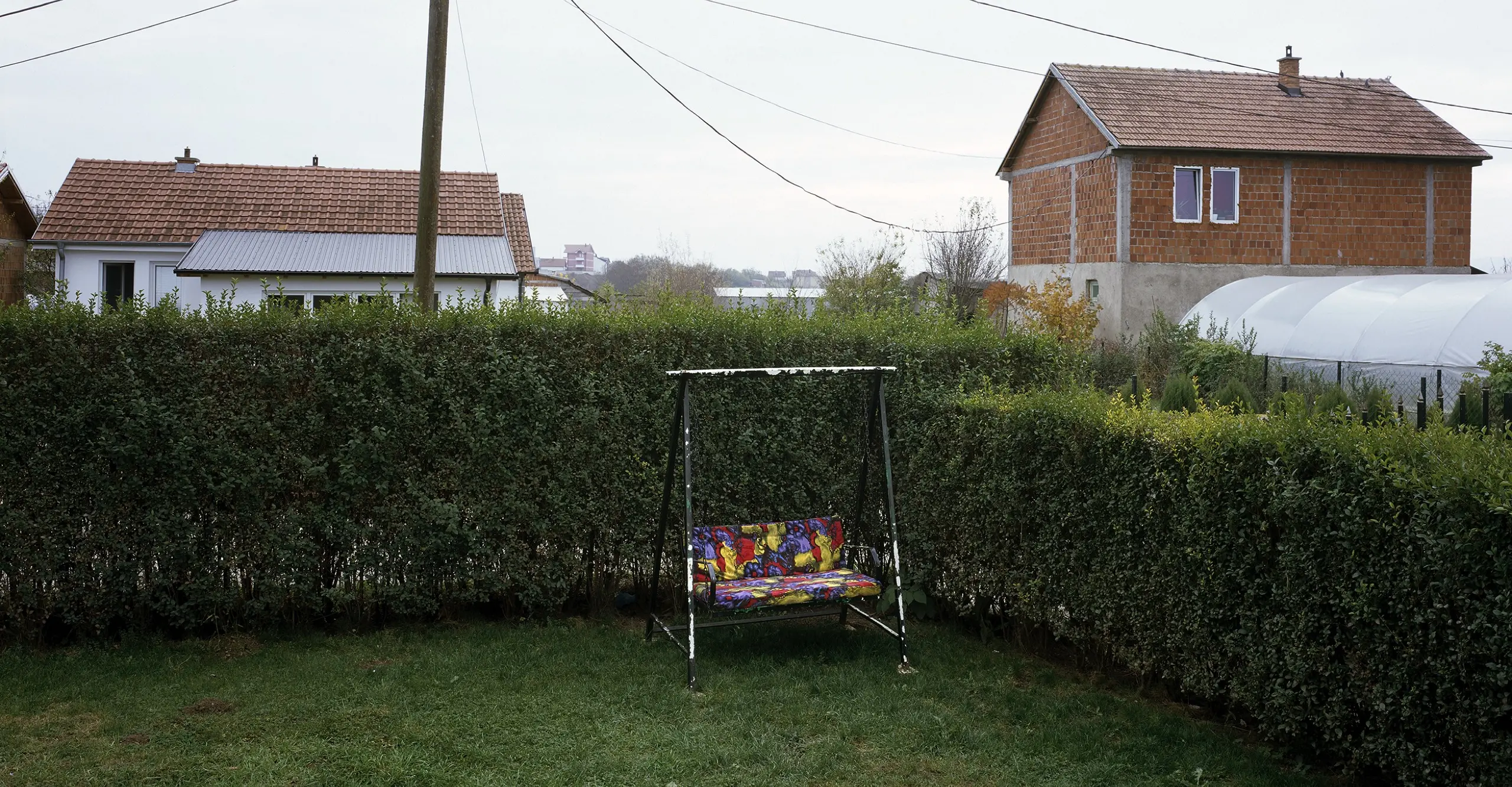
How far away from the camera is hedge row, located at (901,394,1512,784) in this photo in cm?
389

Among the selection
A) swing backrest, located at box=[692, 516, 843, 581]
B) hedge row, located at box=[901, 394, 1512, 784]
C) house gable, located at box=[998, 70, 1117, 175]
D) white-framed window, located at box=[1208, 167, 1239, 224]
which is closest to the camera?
hedge row, located at box=[901, 394, 1512, 784]

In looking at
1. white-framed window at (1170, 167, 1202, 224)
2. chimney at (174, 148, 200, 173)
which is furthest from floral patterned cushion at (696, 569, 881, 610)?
chimney at (174, 148, 200, 173)

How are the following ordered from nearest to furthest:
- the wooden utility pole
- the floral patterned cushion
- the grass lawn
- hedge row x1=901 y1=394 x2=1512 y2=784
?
hedge row x1=901 y1=394 x2=1512 y2=784 < the grass lawn < the floral patterned cushion < the wooden utility pole

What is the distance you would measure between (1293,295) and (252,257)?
22009mm

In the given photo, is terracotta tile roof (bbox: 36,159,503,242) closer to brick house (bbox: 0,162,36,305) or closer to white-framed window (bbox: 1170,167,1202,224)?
brick house (bbox: 0,162,36,305)

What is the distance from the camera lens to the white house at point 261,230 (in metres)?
25.7

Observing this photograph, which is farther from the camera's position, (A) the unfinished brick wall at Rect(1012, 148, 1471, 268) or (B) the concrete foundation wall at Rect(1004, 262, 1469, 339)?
(A) the unfinished brick wall at Rect(1012, 148, 1471, 268)

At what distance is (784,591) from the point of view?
21.1ft

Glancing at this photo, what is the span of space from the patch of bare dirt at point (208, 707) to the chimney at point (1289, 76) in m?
27.0

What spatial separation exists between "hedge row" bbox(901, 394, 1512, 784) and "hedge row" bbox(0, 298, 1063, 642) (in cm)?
129

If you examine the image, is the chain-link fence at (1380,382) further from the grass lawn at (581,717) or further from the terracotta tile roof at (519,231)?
the terracotta tile roof at (519,231)

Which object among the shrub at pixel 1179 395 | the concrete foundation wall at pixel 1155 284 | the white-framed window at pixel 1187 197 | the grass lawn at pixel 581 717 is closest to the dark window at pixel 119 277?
the concrete foundation wall at pixel 1155 284

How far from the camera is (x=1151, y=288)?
2420 cm

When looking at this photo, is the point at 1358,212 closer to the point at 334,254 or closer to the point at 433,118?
the point at 433,118
